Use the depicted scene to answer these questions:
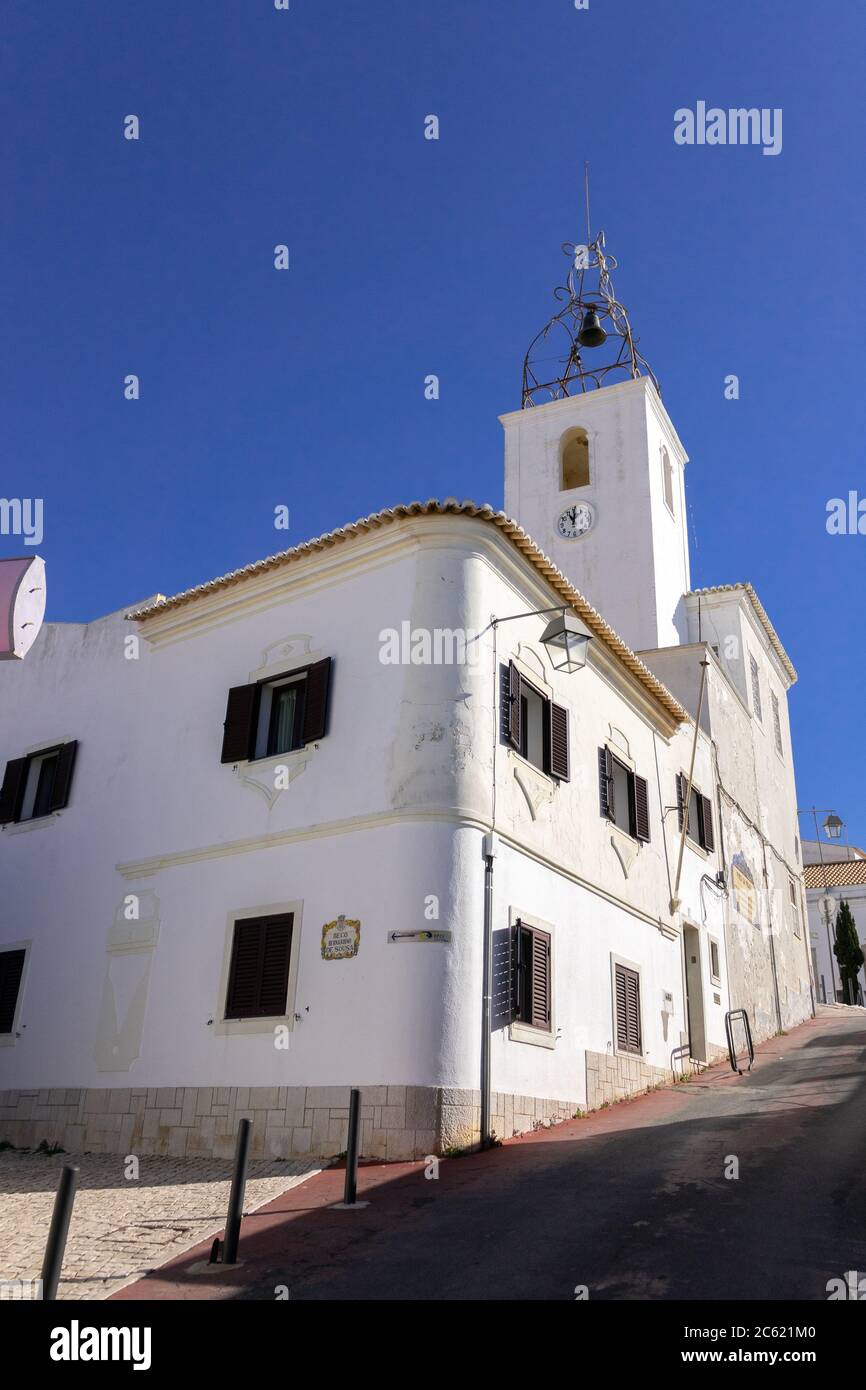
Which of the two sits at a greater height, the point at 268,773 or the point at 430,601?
the point at 430,601

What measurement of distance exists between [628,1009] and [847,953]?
28.9m

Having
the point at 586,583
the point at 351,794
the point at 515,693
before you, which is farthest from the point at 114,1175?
the point at 586,583

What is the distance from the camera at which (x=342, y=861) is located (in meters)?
12.6

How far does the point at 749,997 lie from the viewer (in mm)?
22250

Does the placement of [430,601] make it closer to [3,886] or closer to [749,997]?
[3,886]

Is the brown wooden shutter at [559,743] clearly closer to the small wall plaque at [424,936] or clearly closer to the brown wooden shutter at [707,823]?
the small wall plaque at [424,936]

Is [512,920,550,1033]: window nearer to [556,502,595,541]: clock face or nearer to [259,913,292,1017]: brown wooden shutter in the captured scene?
[259,913,292,1017]: brown wooden shutter

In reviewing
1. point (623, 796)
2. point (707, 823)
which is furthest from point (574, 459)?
point (623, 796)

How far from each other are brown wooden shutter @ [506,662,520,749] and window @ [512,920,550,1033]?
2.32m

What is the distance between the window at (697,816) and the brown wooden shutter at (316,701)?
832 centimetres

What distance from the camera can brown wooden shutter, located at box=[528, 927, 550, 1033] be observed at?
42.5 feet

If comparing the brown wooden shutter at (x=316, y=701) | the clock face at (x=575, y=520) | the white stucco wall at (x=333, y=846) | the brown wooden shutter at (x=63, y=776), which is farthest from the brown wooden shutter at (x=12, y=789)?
the clock face at (x=575, y=520)

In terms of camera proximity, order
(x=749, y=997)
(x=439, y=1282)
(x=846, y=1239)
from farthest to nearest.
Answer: (x=749, y=997) → (x=846, y=1239) → (x=439, y=1282)

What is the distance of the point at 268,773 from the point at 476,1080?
4673 mm
